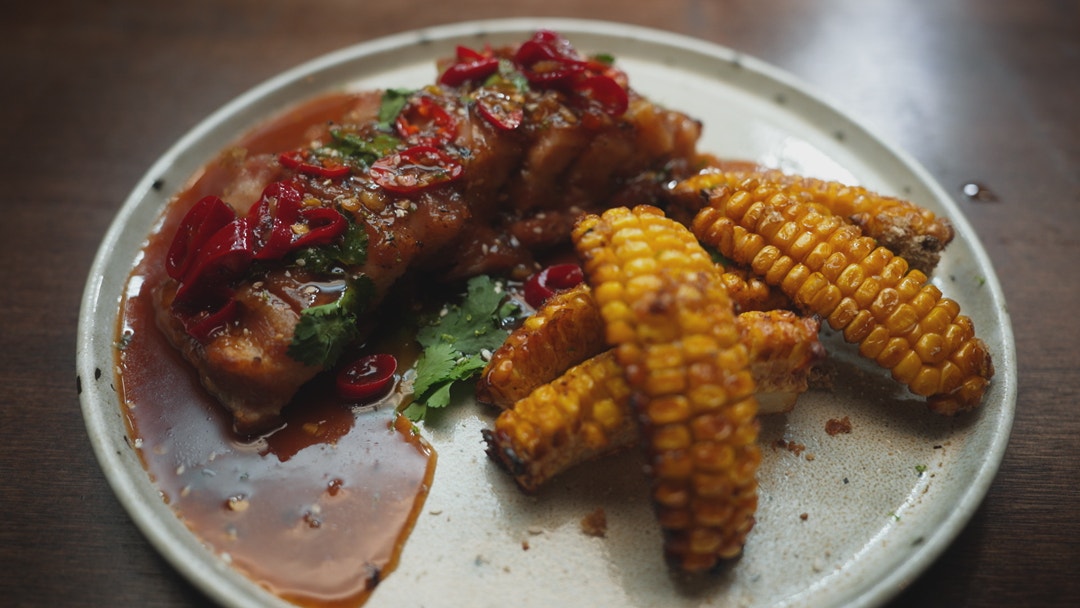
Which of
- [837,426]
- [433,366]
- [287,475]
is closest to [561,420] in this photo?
[433,366]

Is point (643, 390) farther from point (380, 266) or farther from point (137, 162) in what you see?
point (137, 162)

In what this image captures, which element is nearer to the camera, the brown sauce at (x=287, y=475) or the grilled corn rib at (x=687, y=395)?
the grilled corn rib at (x=687, y=395)

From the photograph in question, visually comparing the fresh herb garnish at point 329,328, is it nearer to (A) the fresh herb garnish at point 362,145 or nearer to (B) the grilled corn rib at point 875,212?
(A) the fresh herb garnish at point 362,145

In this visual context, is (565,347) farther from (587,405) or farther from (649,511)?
(649,511)

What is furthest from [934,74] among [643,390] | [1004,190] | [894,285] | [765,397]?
[643,390]

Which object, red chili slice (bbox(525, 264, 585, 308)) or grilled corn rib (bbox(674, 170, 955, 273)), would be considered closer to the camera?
grilled corn rib (bbox(674, 170, 955, 273))

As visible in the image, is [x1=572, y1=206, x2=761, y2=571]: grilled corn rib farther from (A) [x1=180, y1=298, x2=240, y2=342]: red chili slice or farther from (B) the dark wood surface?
(A) [x1=180, y1=298, x2=240, y2=342]: red chili slice

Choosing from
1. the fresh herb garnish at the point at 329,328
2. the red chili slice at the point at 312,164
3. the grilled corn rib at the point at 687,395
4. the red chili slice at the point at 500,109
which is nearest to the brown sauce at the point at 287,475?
the fresh herb garnish at the point at 329,328

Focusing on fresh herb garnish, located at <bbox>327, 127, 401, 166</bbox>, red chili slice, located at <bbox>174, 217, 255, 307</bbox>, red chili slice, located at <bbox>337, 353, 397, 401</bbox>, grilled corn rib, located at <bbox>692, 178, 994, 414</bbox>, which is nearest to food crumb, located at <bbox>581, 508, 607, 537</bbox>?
red chili slice, located at <bbox>337, 353, 397, 401</bbox>
